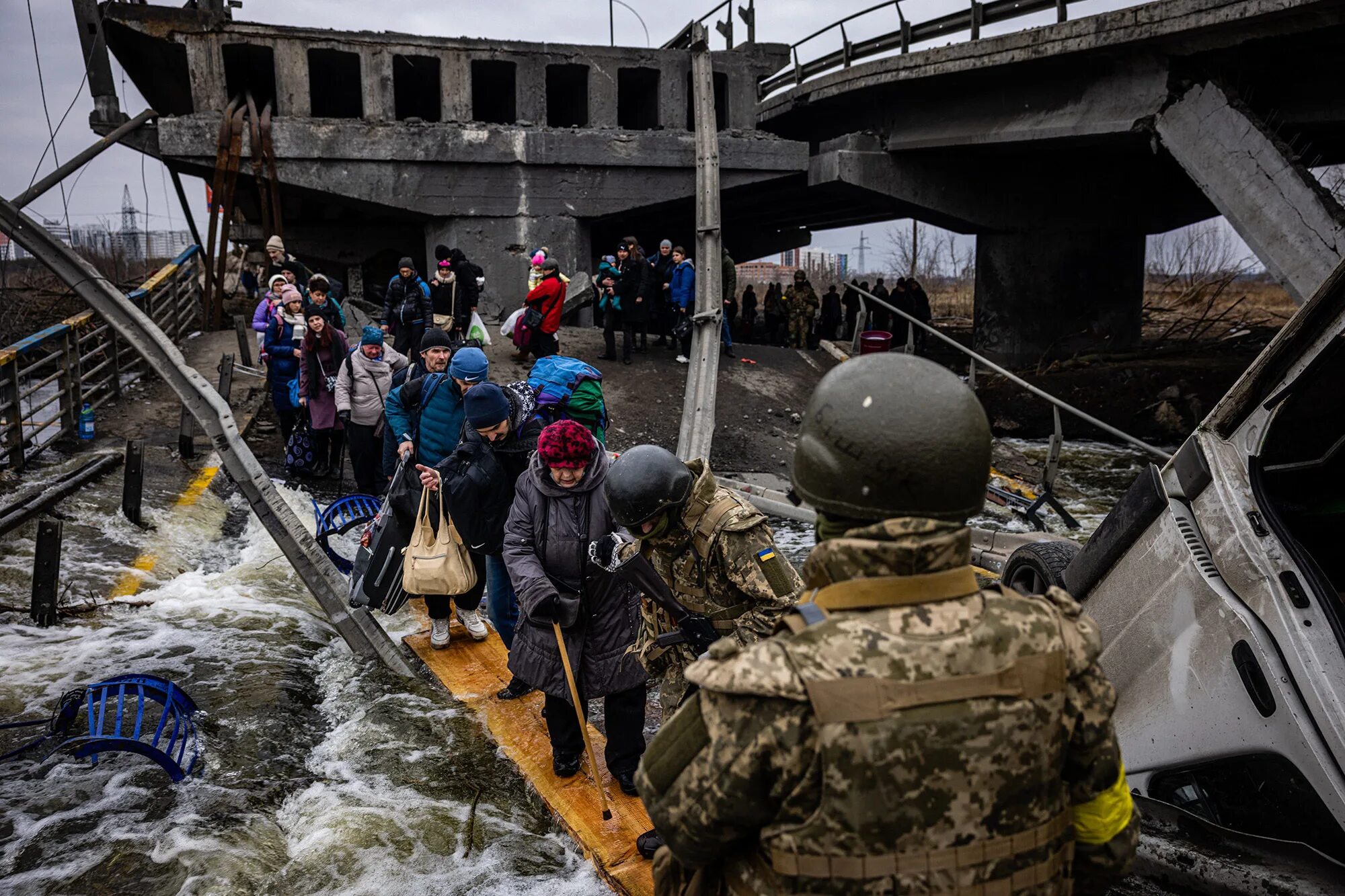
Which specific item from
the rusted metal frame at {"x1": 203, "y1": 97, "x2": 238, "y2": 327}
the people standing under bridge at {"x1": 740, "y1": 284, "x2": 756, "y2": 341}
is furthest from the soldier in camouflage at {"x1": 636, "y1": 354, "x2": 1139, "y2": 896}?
the people standing under bridge at {"x1": 740, "y1": 284, "x2": 756, "y2": 341}

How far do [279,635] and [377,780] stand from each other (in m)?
2.12

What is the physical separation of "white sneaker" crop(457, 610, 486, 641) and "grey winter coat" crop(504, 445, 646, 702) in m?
1.76

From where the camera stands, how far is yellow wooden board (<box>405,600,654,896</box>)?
12.1 ft

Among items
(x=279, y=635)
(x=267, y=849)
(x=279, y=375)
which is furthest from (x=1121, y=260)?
(x=267, y=849)

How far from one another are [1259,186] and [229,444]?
1117cm

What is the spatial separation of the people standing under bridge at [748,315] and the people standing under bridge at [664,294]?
27.9ft

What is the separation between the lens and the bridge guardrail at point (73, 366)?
859 cm

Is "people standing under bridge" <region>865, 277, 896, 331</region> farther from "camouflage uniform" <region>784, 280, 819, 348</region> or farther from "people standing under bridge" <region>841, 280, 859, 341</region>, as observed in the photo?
"people standing under bridge" <region>841, 280, 859, 341</region>

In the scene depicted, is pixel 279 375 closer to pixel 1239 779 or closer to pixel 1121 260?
pixel 1239 779

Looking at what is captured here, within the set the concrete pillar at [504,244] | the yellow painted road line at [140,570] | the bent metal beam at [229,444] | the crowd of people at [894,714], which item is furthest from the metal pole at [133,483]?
Result: the concrete pillar at [504,244]

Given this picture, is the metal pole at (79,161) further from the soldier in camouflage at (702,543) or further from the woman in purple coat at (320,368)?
the soldier in camouflage at (702,543)

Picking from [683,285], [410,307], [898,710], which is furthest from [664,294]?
[898,710]

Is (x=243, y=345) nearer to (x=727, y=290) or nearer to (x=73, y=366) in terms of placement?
(x=73, y=366)

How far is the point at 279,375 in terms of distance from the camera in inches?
373
